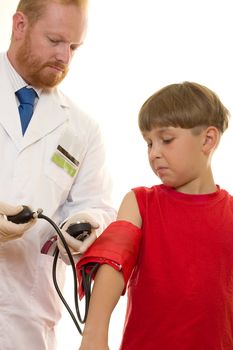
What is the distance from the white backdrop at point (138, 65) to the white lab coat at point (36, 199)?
597mm

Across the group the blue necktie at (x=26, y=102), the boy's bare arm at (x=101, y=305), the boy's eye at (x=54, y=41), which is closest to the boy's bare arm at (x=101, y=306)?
the boy's bare arm at (x=101, y=305)

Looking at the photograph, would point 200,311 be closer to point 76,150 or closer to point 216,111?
point 216,111

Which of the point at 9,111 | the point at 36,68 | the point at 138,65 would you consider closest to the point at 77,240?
the point at 9,111

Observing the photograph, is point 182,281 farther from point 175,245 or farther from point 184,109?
point 184,109

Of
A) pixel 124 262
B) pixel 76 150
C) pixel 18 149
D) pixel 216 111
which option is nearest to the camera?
pixel 124 262

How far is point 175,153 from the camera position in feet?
3.90

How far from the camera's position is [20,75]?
5.33ft

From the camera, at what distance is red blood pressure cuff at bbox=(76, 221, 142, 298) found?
1.10 m

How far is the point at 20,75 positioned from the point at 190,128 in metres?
0.67

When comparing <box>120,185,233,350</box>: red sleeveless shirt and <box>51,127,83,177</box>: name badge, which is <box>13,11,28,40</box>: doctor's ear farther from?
<box>120,185,233,350</box>: red sleeveless shirt

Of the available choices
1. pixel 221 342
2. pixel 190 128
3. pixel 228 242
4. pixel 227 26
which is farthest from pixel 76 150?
pixel 227 26

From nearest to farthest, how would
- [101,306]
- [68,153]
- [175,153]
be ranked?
[101,306], [175,153], [68,153]

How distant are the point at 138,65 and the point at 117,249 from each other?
1.37m

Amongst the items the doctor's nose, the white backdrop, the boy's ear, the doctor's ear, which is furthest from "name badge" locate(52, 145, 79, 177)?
the white backdrop
